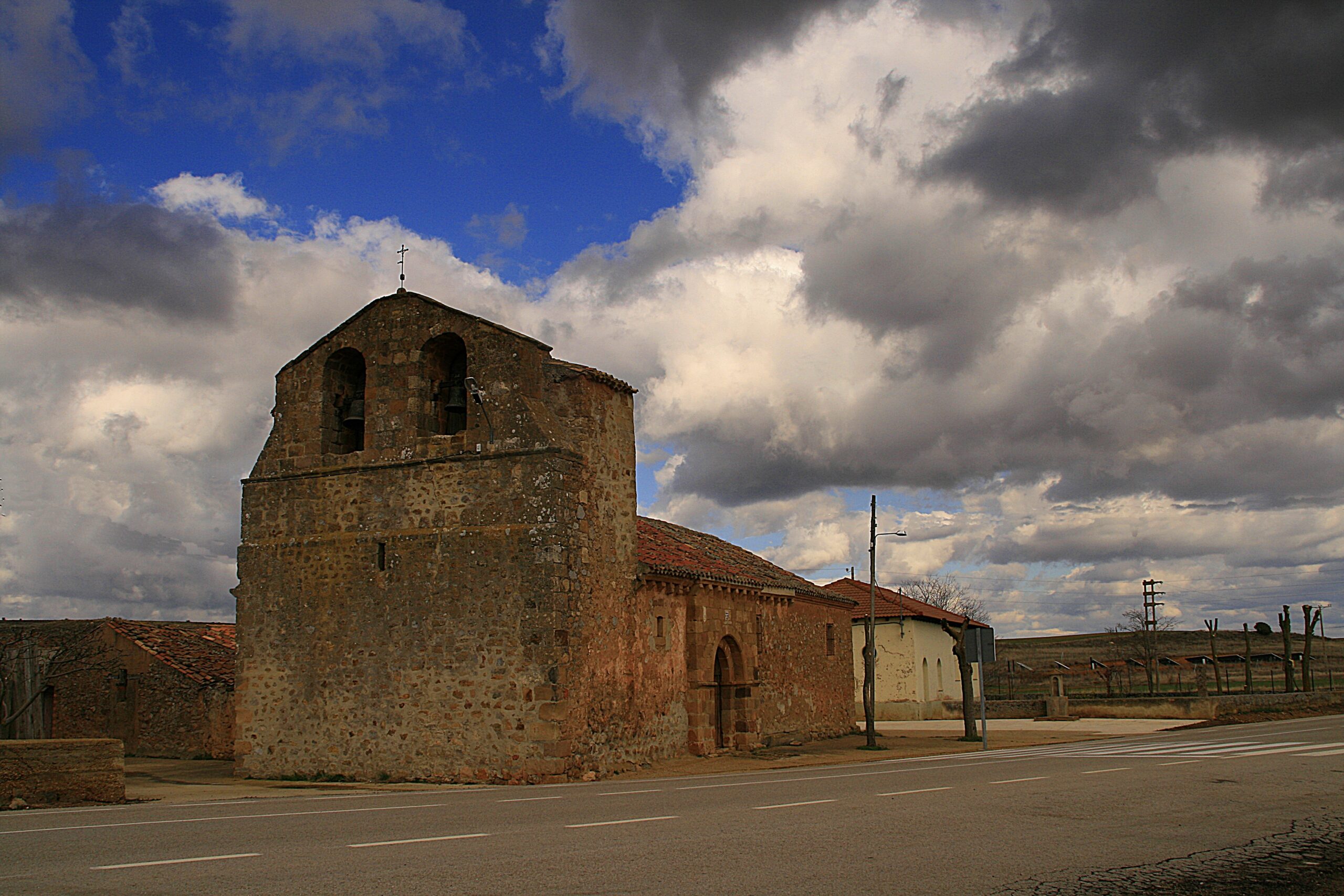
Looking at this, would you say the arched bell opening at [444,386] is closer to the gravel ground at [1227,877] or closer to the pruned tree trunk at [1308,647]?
the gravel ground at [1227,877]

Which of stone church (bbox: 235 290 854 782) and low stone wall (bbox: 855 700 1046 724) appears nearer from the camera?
stone church (bbox: 235 290 854 782)

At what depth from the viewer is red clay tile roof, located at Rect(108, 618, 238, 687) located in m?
29.5

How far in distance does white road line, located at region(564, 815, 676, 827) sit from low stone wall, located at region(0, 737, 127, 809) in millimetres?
8359

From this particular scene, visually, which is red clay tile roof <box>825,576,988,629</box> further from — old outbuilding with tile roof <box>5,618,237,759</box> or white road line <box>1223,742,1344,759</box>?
old outbuilding with tile roof <box>5,618,237,759</box>

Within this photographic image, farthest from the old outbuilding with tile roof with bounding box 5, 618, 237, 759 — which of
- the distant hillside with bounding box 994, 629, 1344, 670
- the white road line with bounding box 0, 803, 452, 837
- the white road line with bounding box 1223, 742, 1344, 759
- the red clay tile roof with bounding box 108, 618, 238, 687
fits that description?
the distant hillside with bounding box 994, 629, 1344, 670

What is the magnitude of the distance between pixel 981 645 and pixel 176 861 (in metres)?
16.9

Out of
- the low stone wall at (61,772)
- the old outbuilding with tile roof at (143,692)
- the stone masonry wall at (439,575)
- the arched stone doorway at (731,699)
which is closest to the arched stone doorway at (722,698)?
the arched stone doorway at (731,699)

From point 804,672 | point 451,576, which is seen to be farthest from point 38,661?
point 804,672

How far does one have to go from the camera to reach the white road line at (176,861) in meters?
8.20

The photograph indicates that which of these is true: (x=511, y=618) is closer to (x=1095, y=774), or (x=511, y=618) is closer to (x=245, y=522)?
(x=245, y=522)

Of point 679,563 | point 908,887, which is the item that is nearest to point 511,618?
point 679,563

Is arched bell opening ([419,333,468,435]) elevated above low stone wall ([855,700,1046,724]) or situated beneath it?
elevated above

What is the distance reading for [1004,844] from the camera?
29.2 feet

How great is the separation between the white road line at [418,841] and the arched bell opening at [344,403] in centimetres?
1343
